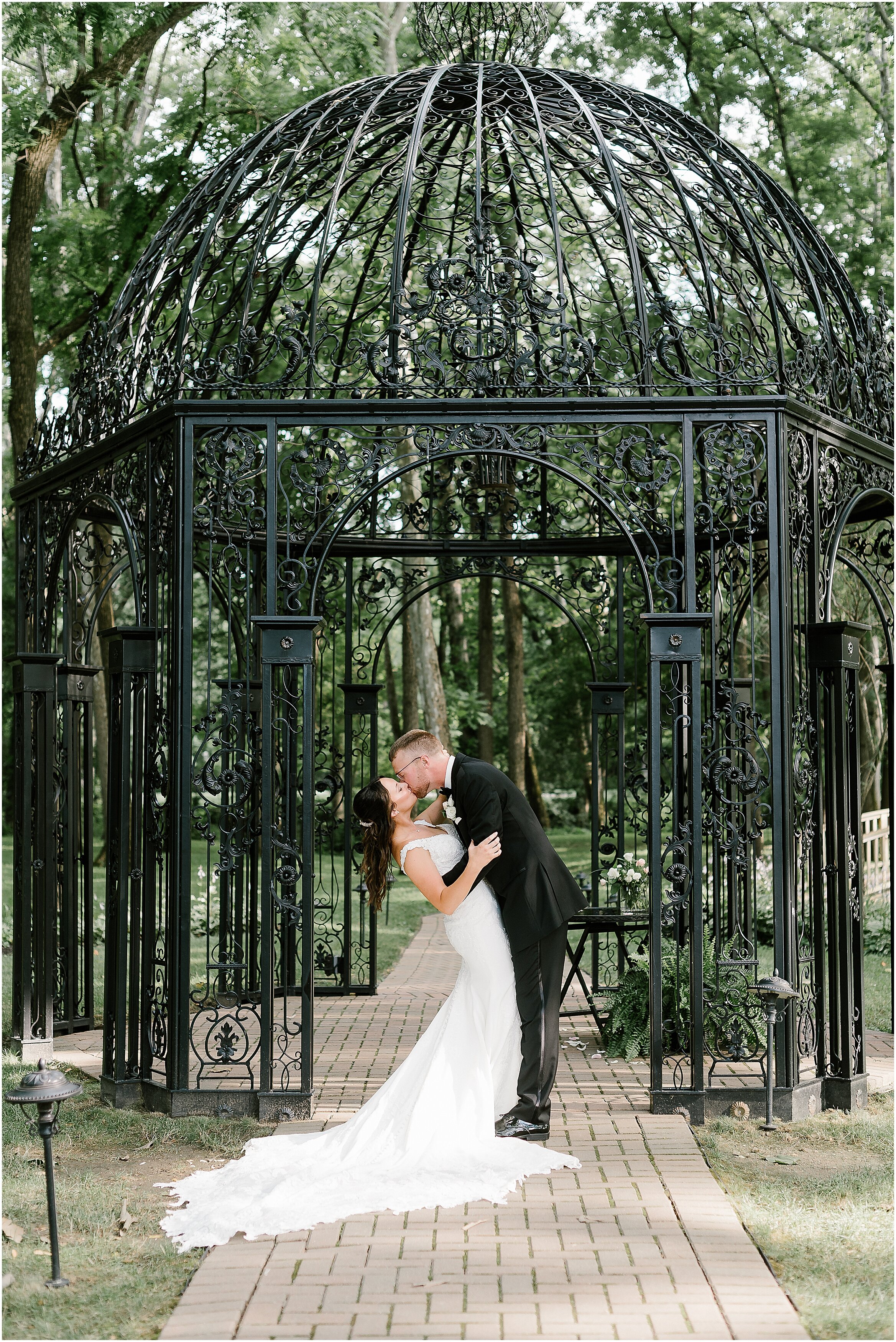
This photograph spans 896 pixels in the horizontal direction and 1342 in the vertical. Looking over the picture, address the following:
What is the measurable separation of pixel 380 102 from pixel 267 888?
15.3 ft

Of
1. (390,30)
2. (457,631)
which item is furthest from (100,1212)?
(457,631)

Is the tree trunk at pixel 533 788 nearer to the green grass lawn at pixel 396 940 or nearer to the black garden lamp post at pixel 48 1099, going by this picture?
the green grass lawn at pixel 396 940

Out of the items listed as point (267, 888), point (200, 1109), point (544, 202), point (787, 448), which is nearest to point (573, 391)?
point (787, 448)

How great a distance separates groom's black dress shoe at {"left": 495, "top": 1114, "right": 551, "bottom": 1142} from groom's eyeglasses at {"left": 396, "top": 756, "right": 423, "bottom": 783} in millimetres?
1742

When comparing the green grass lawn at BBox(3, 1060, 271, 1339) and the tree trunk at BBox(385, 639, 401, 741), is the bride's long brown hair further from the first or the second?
the tree trunk at BBox(385, 639, 401, 741)

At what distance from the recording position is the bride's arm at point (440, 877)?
5.80 m

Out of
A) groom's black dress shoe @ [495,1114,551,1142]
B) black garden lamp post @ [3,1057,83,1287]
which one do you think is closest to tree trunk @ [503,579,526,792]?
groom's black dress shoe @ [495,1114,551,1142]

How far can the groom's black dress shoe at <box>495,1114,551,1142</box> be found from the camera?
5.93 m

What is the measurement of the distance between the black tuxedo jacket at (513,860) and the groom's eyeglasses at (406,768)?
199 millimetres

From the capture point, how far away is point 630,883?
854 centimetres

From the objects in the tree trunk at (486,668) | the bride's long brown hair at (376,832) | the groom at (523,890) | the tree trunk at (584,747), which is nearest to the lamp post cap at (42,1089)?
the bride's long brown hair at (376,832)

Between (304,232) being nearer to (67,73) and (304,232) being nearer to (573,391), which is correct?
(573,391)

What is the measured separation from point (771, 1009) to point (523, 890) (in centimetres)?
137

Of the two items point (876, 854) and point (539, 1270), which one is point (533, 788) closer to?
point (876, 854)
